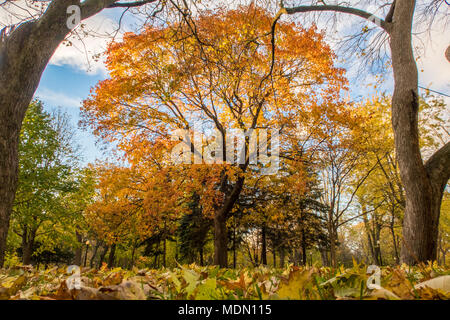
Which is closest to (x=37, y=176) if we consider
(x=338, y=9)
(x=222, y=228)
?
(x=222, y=228)

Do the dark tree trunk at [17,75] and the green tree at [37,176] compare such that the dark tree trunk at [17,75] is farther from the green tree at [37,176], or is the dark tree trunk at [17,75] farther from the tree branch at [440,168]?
the green tree at [37,176]

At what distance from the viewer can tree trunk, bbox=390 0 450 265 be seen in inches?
155

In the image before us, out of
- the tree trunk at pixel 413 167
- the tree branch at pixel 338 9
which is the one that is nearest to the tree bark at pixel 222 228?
the tree trunk at pixel 413 167

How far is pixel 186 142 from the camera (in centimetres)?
1065

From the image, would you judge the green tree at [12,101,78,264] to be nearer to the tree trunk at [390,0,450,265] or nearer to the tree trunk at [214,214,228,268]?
the tree trunk at [214,214,228,268]

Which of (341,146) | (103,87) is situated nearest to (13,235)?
(103,87)

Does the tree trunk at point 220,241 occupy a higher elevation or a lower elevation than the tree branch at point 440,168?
lower

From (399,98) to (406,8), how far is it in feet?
6.25

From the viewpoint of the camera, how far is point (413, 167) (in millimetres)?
4043

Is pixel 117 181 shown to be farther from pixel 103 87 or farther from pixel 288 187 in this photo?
pixel 288 187

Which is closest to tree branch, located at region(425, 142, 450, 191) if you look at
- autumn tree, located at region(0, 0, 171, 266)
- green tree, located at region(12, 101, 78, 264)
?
autumn tree, located at region(0, 0, 171, 266)

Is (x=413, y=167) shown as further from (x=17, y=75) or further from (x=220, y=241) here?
A: (x=220, y=241)

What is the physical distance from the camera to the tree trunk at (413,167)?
3932mm

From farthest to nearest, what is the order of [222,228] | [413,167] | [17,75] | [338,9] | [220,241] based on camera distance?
[222,228] < [220,241] < [338,9] < [413,167] < [17,75]
